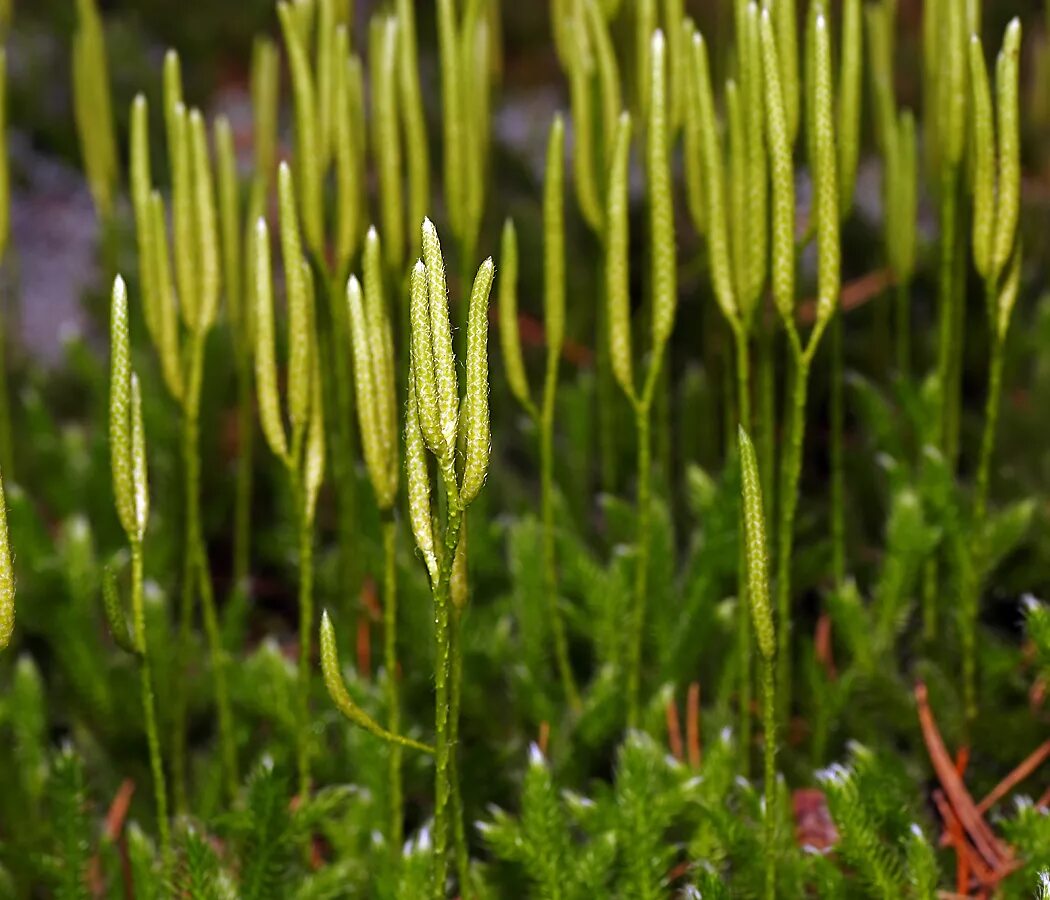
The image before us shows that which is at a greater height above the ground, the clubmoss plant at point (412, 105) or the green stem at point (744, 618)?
the clubmoss plant at point (412, 105)

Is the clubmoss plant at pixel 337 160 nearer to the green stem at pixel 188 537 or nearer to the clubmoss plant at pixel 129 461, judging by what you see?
the green stem at pixel 188 537

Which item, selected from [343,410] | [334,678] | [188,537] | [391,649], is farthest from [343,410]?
[334,678]

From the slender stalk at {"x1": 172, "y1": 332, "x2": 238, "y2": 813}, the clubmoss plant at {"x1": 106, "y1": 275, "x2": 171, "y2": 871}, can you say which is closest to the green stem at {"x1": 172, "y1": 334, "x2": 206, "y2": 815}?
the slender stalk at {"x1": 172, "y1": 332, "x2": 238, "y2": 813}

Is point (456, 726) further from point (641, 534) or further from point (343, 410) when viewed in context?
point (343, 410)

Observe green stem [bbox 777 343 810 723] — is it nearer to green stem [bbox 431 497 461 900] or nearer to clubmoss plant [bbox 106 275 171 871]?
green stem [bbox 431 497 461 900]

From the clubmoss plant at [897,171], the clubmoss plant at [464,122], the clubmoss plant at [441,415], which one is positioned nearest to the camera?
the clubmoss plant at [441,415]

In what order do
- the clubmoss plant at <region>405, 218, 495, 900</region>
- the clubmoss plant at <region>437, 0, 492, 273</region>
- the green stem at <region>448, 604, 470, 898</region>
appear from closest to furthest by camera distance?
the clubmoss plant at <region>405, 218, 495, 900</region>, the green stem at <region>448, 604, 470, 898</region>, the clubmoss plant at <region>437, 0, 492, 273</region>

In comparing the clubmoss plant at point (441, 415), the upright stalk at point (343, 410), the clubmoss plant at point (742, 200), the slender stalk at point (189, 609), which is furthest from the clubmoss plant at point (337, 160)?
the clubmoss plant at point (441, 415)
